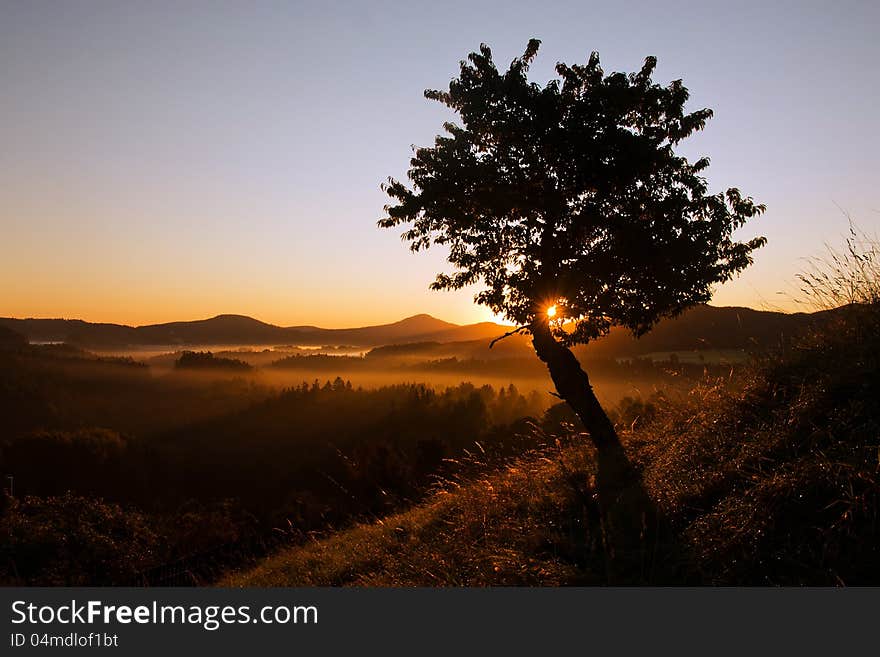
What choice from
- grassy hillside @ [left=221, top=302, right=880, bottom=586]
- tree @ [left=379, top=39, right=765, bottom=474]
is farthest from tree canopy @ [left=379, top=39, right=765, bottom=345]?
grassy hillside @ [left=221, top=302, right=880, bottom=586]

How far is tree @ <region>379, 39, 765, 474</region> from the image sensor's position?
492 inches

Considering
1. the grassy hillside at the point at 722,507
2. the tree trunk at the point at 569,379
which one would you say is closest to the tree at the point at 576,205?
the tree trunk at the point at 569,379

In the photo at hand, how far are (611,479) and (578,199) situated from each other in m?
7.04

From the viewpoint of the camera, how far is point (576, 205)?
43.2ft

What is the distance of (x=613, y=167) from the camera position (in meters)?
12.4

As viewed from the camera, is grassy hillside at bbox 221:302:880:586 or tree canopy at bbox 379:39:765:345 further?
tree canopy at bbox 379:39:765:345

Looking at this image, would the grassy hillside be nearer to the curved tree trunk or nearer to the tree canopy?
the curved tree trunk

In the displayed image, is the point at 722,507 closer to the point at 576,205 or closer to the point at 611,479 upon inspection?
the point at 611,479

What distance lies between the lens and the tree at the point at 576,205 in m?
12.5

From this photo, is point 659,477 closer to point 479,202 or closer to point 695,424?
point 695,424

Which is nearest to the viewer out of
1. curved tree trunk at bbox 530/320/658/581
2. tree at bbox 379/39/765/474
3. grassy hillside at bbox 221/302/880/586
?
grassy hillside at bbox 221/302/880/586

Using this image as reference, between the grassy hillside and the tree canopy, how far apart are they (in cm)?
365

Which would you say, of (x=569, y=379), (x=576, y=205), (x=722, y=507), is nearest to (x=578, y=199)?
(x=576, y=205)

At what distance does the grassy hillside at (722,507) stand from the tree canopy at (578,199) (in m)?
3.65
